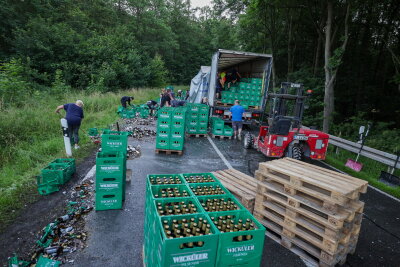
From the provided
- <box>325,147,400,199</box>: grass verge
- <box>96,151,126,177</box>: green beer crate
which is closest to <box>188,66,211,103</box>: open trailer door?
<box>325,147,400,199</box>: grass verge

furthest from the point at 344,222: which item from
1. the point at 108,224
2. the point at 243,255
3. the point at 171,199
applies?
the point at 108,224

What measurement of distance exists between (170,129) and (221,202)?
5.84 metres

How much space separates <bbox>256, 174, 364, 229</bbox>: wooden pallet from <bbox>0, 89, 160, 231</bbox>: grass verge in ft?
15.8

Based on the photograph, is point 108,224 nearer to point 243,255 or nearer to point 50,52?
point 243,255

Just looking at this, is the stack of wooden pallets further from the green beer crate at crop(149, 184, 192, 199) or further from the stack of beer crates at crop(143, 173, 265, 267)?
the green beer crate at crop(149, 184, 192, 199)

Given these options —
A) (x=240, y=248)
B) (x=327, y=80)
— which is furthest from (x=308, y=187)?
(x=327, y=80)

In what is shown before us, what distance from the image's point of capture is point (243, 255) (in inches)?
102

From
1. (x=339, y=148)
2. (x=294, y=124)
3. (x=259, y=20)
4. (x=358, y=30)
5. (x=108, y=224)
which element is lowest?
(x=108, y=224)

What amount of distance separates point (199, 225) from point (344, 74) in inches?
809

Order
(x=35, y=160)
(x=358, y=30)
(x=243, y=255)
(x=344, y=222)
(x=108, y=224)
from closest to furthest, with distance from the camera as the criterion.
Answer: (x=243, y=255)
(x=344, y=222)
(x=108, y=224)
(x=35, y=160)
(x=358, y=30)

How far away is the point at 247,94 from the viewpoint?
13562mm

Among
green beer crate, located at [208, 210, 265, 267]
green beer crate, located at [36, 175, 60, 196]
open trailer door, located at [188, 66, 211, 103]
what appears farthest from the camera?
open trailer door, located at [188, 66, 211, 103]

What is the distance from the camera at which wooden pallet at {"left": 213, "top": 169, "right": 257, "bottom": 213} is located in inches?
190

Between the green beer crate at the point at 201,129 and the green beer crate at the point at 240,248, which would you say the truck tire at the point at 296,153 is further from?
the green beer crate at the point at 240,248
